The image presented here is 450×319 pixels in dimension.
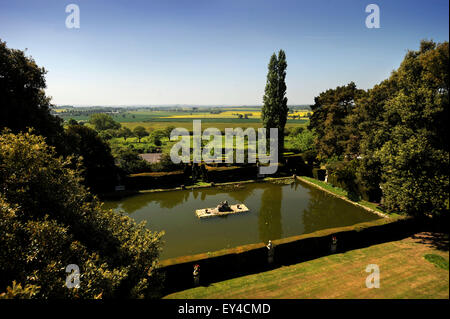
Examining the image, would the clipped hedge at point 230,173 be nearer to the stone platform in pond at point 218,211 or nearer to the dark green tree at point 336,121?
the stone platform in pond at point 218,211

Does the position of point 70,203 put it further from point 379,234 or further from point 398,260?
point 379,234

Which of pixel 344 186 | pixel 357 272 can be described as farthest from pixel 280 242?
pixel 344 186

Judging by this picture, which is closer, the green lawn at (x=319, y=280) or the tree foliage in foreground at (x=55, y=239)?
the tree foliage in foreground at (x=55, y=239)

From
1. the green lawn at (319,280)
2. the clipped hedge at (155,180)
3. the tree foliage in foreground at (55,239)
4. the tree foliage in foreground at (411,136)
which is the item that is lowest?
the green lawn at (319,280)

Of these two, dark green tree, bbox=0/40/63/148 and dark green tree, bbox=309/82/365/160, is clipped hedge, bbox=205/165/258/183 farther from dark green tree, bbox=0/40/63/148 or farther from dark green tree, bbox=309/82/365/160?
dark green tree, bbox=0/40/63/148

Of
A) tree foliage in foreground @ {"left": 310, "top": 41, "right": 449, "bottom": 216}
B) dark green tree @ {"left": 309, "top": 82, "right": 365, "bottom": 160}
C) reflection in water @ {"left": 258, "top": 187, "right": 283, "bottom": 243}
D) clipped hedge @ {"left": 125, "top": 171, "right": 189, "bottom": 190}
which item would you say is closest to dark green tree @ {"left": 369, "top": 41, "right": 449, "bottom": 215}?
tree foliage in foreground @ {"left": 310, "top": 41, "right": 449, "bottom": 216}

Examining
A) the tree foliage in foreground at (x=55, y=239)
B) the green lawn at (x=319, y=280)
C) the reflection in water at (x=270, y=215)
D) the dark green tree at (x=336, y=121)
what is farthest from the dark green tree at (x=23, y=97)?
the dark green tree at (x=336, y=121)
